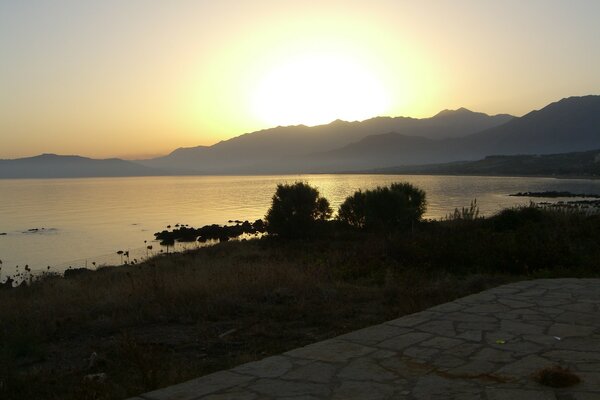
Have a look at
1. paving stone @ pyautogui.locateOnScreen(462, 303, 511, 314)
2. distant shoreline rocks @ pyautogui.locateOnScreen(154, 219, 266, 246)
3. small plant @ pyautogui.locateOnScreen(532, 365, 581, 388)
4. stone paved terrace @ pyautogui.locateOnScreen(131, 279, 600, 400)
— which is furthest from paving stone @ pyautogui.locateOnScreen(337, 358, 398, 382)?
distant shoreline rocks @ pyautogui.locateOnScreen(154, 219, 266, 246)

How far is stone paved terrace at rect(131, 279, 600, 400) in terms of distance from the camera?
3.50 metres

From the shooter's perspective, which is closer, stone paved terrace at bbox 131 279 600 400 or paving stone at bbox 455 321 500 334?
stone paved terrace at bbox 131 279 600 400

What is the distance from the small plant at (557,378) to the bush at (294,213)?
64.0ft

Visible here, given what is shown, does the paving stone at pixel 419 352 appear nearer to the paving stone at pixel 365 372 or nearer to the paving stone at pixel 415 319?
the paving stone at pixel 365 372

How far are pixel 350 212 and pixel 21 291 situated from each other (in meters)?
16.2

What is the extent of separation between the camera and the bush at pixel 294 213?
76.5ft

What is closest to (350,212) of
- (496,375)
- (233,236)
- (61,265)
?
(233,236)

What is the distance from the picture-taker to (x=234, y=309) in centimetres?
716

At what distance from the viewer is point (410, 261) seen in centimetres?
1023

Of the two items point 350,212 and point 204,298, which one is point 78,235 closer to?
point 350,212

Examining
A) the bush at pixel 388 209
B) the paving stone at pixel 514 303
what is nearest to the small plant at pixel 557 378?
the paving stone at pixel 514 303

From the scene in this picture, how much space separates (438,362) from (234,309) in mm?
3725

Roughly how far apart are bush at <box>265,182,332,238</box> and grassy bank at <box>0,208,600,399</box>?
11.5 m

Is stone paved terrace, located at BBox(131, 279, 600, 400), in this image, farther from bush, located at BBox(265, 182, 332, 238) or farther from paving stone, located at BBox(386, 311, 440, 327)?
bush, located at BBox(265, 182, 332, 238)
